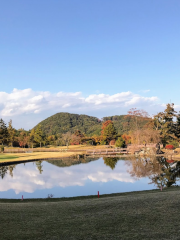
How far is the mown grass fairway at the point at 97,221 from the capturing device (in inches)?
258

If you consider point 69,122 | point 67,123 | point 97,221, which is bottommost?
point 97,221

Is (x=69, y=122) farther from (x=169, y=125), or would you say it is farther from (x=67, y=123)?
(x=169, y=125)

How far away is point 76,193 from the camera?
17.7m

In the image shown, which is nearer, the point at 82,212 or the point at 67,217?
the point at 67,217

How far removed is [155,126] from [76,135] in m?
33.5

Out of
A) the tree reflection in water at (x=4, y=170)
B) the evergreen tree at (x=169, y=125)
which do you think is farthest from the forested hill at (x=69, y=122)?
the tree reflection in water at (x=4, y=170)

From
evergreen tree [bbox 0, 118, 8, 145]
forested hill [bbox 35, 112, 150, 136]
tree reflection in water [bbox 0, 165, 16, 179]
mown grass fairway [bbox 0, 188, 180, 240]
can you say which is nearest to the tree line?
evergreen tree [bbox 0, 118, 8, 145]

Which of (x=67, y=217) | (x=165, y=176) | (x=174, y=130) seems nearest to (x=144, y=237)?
(x=67, y=217)

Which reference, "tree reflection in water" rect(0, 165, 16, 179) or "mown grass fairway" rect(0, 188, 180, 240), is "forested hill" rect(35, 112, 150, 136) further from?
"mown grass fairway" rect(0, 188, 180, 240)

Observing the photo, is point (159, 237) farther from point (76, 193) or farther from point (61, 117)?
point (61, 117)

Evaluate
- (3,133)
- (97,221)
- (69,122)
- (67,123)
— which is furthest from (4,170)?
(69,122)

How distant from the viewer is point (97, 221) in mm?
7785

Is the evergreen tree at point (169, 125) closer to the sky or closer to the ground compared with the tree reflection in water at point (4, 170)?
closer to the sky

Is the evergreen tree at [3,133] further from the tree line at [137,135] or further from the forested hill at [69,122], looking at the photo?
the forested hill at [69,122]
